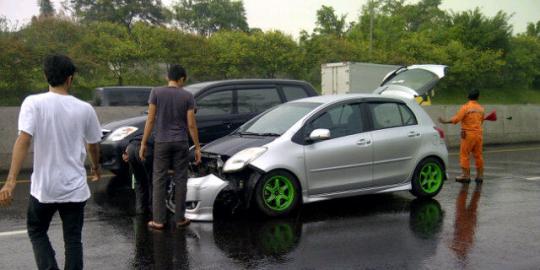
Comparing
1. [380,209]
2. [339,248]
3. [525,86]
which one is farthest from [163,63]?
[525,86]

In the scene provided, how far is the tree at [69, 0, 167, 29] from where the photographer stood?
2142 inches

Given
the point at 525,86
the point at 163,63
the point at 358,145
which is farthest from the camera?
the point at 525,86

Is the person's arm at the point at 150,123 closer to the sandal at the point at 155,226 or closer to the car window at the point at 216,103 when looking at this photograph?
the sandal at the point at 155,226

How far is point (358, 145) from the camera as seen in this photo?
755 centimetres

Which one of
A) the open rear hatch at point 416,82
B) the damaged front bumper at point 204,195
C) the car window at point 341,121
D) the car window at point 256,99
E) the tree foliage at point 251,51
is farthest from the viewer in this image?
the tree foliage at point 251,51

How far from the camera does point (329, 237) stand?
20.3 ft

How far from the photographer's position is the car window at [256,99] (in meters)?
9.89

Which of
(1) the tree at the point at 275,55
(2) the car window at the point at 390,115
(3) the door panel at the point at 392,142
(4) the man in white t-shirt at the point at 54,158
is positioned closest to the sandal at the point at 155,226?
(4) the man in white t-shirt at the point at 54,158

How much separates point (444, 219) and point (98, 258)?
4.08 metres

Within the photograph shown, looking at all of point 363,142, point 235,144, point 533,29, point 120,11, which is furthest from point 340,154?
point 533,29

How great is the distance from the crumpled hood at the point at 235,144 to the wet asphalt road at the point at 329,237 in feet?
2.68

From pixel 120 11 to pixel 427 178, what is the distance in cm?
5087

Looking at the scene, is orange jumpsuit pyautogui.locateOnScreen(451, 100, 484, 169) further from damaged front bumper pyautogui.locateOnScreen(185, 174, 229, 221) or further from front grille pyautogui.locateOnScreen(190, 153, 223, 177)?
damaged front bumper pyautogui.locateOnScreen(185, 174, 229, 221)

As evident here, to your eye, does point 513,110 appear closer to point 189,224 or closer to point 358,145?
point 358,145
